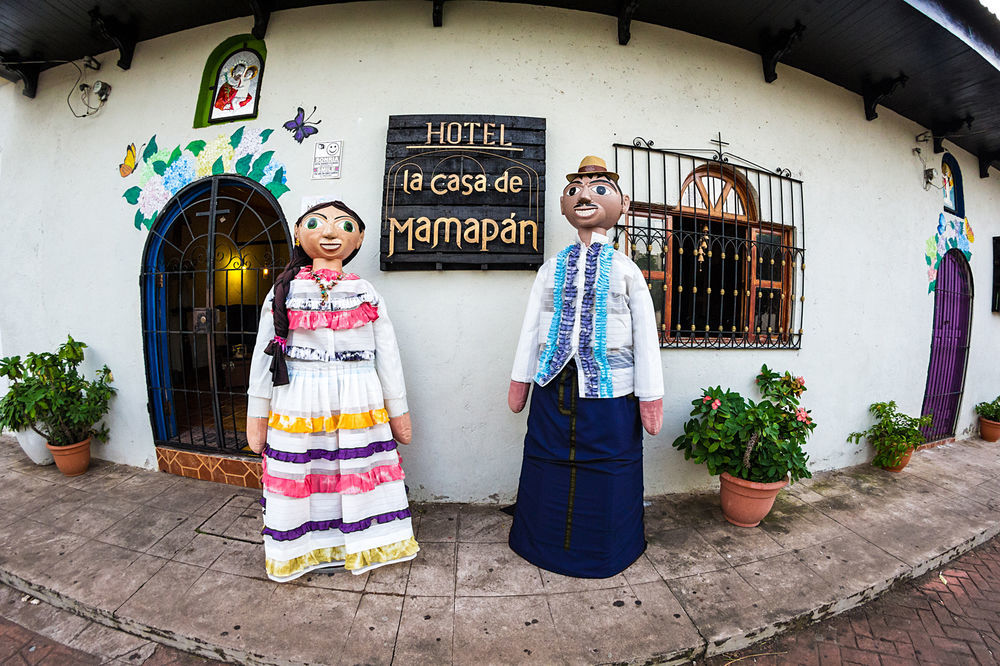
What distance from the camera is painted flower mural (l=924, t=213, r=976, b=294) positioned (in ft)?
14.7

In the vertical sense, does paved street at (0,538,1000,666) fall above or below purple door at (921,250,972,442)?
below

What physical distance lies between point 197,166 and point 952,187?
8.64 meters

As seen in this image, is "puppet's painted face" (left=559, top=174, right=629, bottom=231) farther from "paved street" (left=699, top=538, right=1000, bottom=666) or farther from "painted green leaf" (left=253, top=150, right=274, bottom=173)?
"painted green leaf" (left=253, top=150, right=274, bottom=173)

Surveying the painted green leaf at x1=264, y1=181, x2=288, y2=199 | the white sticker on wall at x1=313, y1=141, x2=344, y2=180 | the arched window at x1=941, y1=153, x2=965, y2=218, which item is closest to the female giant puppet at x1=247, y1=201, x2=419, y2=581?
the white sticker on wall at x1=313, y1=141, x2=344, y2=180

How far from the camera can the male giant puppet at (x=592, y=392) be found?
90.4 inches

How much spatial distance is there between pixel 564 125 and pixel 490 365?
207 centimetres

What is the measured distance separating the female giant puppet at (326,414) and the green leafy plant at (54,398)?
8.58 ft

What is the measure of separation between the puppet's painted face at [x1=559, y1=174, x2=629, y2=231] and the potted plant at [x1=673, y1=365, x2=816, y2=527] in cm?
167

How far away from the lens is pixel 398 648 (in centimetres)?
182

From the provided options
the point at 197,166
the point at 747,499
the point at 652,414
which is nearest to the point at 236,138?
the point at 197,166

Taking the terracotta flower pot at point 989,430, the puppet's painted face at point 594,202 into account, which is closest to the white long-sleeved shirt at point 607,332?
the puppet's painted face at point 594,202

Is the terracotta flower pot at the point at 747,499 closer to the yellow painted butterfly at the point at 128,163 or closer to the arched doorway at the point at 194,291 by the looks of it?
the arched doorway at the point at 194,291

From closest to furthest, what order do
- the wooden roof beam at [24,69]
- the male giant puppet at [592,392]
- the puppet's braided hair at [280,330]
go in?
the puppet's braided hair at [280,330] → the male giant puppet at [592,392] → the wooden roof beam at [24,69]

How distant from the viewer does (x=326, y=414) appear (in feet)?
7.36
